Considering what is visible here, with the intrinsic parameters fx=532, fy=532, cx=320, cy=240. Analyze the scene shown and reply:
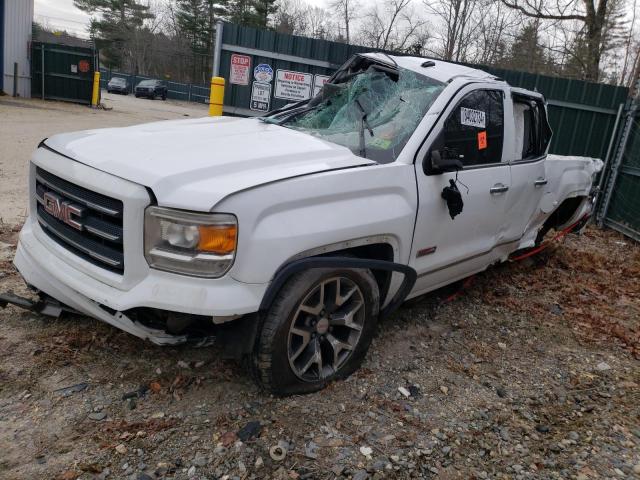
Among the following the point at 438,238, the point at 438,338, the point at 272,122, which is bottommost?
the point at 438,338

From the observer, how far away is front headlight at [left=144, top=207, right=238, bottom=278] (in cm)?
238

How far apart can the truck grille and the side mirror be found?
5.85ft

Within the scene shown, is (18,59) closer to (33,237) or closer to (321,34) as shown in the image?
(33,237)

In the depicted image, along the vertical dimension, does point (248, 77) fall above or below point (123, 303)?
above

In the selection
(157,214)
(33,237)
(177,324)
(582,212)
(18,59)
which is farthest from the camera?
(18,59)

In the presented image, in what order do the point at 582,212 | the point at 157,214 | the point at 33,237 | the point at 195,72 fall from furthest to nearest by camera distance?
the point at 195,72, the point at 582,212, the point at 33,237, the point at 157,214

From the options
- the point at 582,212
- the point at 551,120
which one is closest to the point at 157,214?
the point at 582,212

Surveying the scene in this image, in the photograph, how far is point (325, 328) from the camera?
2.94 m

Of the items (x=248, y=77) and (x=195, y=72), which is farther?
(x=195, y=72)

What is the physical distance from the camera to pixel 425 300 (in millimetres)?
4609

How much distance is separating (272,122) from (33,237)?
5.77 feet

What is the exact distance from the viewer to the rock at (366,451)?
8.54 ft

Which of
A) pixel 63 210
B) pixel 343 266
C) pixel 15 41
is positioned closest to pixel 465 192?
pixel 343 266

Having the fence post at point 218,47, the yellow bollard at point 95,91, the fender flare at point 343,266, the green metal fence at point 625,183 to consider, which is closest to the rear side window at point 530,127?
the fender flare at point 343,266
